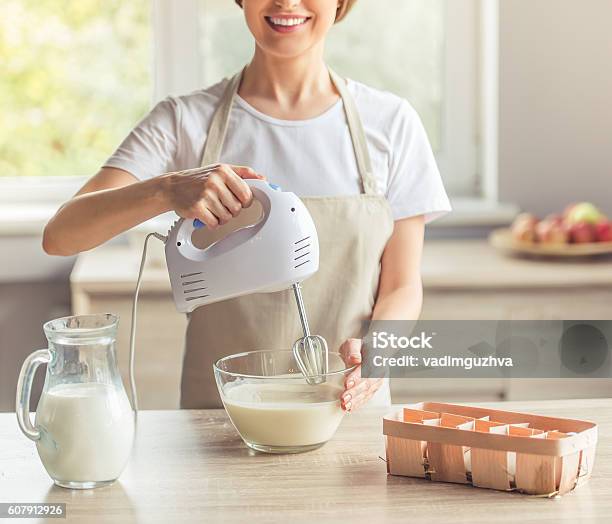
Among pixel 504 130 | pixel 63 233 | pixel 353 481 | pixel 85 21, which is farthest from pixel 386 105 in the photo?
pixel 85 21

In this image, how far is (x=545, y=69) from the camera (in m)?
2.80

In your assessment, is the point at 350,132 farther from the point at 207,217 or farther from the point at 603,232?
the point at 603,232

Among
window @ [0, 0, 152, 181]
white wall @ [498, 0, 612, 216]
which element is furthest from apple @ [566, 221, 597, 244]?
window @ [0, 0, 152, 181]

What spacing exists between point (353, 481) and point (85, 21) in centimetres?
217

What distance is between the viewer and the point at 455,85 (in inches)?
117

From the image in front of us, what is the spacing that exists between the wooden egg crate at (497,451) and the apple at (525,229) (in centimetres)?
149

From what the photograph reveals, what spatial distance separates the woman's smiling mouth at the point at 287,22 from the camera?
4.51ft

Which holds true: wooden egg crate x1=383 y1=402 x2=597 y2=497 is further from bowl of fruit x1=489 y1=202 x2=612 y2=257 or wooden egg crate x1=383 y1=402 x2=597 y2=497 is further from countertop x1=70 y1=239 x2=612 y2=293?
bowl of fruit x1=489 y1=202 x2=612 y2=257

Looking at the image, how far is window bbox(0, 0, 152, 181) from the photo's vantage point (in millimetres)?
2893

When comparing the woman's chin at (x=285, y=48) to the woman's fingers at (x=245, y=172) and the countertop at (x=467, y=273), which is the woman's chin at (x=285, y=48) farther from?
the countertop at (x=467, y=273)

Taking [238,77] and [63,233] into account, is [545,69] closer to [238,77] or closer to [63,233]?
[238,77]

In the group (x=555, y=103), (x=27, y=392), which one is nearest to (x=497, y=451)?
(x=27, y=392)
